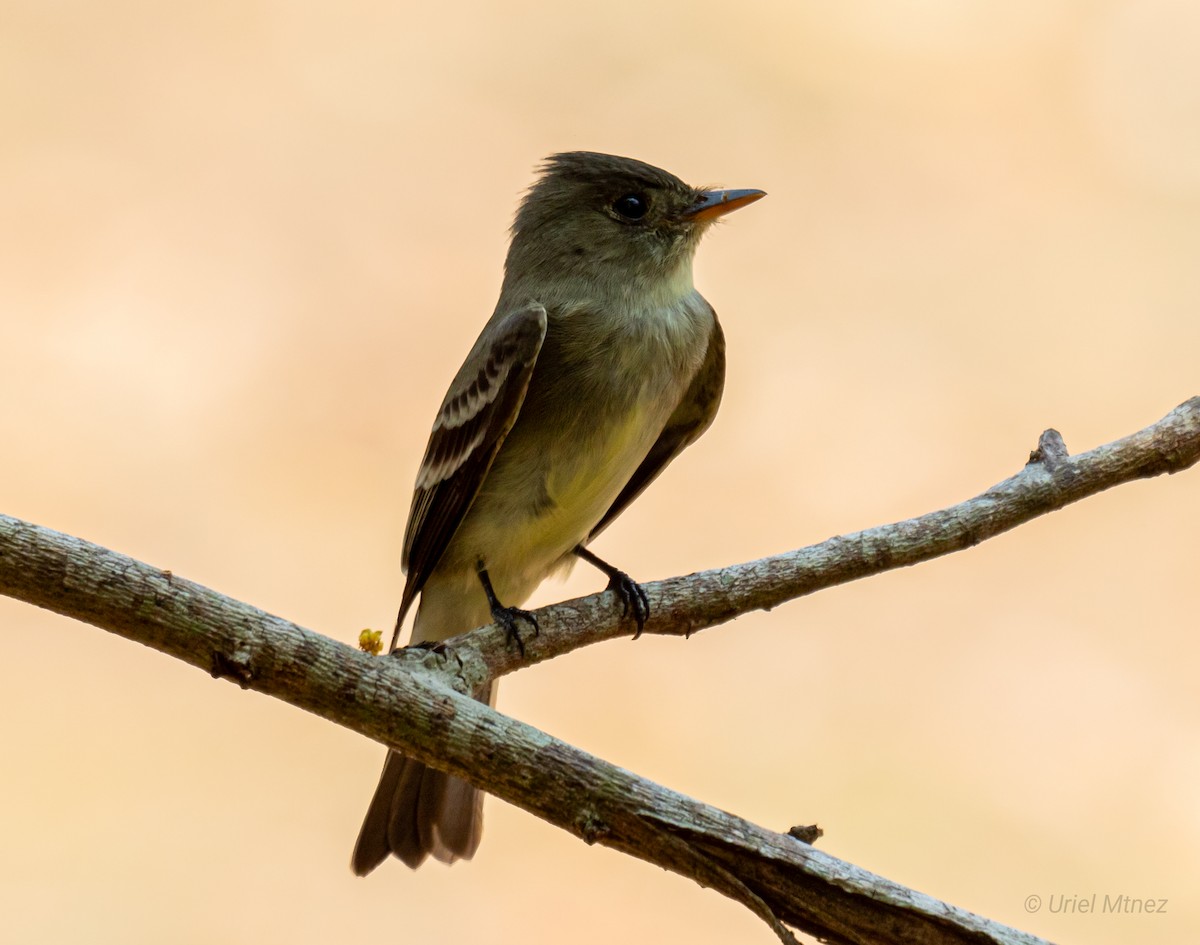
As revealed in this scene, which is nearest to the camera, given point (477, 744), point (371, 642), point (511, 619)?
point (477, 744)

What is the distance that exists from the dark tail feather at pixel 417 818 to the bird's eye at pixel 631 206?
1525 mm

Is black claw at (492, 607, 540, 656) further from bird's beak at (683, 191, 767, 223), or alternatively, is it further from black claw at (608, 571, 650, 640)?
bird's beak at (683, 191, 767, 223)

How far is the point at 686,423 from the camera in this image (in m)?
3.52

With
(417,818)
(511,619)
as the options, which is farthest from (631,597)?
(417,818)

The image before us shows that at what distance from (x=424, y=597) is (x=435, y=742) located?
4.66ft

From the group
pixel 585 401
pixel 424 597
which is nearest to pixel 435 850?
pixel 424 597

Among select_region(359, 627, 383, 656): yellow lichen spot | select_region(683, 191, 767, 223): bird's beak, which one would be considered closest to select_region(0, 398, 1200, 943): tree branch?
select_region(359, 627, 383, 656): yellow lichen spot

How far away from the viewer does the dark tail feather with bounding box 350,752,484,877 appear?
9.99ft

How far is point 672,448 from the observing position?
11.7ft

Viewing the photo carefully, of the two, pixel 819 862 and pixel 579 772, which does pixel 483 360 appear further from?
pixel 819 862

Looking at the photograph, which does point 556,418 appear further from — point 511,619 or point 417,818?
point 417,818

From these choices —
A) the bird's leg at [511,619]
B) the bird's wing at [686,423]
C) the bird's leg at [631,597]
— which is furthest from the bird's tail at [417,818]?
the bird's wing at [686,423]

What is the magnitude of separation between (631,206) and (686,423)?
1.98 ft

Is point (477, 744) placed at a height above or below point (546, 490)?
below
